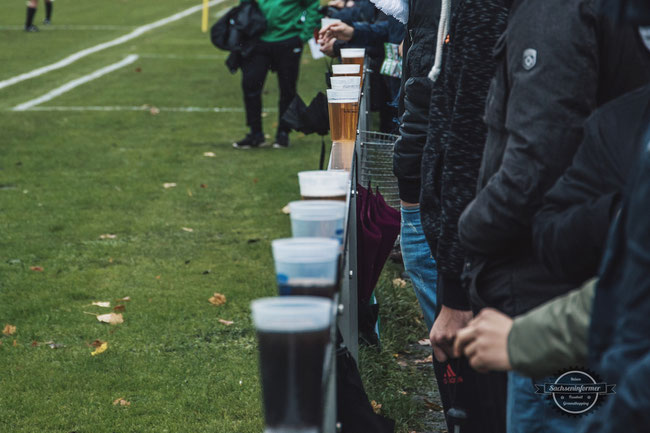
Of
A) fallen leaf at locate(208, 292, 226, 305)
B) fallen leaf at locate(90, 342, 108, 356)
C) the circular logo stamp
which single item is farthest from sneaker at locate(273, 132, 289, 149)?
the circular logo stamp

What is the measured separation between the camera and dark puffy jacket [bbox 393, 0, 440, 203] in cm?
353

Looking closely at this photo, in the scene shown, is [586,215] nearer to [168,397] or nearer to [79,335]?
[168,397]

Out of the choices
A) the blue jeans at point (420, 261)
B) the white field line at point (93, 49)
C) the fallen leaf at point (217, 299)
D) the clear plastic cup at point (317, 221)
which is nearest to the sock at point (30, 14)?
the white field line at point (93, 49)

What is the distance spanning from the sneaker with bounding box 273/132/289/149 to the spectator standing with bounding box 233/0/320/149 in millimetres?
69

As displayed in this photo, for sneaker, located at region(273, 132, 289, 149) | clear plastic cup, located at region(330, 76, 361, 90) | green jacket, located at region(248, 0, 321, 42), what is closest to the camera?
clear plastic cup, located at region(330, 76, 361, 90)

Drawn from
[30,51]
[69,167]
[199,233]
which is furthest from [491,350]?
[30,51]

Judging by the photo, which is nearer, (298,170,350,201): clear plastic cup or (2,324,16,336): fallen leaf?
(298,170,350,201): clear plastic cup

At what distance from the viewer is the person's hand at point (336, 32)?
6219 mm

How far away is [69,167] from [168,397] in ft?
18.8

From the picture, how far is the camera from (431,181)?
2.71 metres

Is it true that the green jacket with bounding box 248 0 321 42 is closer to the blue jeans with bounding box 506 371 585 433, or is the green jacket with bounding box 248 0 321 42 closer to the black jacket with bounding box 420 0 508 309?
the black jacket with bounding box 420 0 508 309

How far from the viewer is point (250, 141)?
1109cm

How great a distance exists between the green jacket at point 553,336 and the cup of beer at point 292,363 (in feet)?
1.38

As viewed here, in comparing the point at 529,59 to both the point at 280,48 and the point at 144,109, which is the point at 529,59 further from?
the point at 144,109
